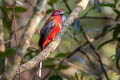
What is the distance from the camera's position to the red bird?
19.8ft

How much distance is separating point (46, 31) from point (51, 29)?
0.36ft

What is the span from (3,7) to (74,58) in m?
2.82

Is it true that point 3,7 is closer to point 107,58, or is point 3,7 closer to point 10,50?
point 10,50

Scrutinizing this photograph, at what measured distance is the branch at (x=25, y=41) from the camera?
3.58 metres

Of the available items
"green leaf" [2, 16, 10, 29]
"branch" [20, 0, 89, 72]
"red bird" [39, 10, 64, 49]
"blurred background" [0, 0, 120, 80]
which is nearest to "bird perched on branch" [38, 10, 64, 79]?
"red bird" [39, 10, 64, 49]

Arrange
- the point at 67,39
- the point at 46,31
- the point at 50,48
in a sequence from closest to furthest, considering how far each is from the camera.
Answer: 1. the point at 50,48
2. the point at 46,31
3. the point at 67,39

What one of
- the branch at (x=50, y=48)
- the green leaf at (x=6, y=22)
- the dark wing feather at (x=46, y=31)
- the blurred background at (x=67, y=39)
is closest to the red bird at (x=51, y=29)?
the dark wing feather at (x=46, y=31)

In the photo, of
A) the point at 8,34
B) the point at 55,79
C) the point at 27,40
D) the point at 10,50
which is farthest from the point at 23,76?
the point at 27,40

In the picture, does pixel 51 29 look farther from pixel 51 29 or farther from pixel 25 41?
pixel 25 41

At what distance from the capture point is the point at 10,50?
489 centimetres

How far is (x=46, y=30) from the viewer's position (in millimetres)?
6148

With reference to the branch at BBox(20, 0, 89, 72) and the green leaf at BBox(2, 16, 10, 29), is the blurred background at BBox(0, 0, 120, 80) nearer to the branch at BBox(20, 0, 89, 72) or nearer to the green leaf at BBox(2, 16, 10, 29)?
the green leaf at BBox(2, 16, 10, 29)

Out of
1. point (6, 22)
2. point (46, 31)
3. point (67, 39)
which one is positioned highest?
point (6, 22)

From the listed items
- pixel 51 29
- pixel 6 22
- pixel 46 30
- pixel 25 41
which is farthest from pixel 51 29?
pixel 25 41
